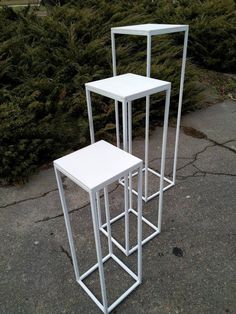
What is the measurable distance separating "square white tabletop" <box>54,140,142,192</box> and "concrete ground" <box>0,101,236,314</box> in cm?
81

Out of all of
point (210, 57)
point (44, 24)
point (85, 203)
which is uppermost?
point (44, 24)

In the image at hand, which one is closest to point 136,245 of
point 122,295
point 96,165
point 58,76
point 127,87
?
point 122,295

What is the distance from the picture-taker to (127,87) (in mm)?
1529

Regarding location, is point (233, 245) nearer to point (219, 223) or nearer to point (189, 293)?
point (219, 223)

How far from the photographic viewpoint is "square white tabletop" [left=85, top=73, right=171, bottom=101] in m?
1.42

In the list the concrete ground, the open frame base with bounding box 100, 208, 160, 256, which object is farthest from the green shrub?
the open frame base with bounding box 100, 208, 160, 256

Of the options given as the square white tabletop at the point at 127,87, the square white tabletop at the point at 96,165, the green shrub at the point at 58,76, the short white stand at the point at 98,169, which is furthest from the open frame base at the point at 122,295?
the green shrub at the point at 58,76

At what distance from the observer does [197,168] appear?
8.66ft

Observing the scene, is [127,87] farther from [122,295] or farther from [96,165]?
[122,295]

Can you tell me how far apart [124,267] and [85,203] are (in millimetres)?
723

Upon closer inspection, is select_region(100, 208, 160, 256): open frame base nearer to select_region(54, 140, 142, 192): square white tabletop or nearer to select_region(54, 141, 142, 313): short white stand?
select_region(54, 141, 142, 313): short white stand

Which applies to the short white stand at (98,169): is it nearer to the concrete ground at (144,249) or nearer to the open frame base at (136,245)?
the concrete ground at (144,249)

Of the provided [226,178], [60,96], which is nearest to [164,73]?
[60,96]

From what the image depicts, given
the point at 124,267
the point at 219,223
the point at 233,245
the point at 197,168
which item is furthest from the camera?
the point at 197,168
